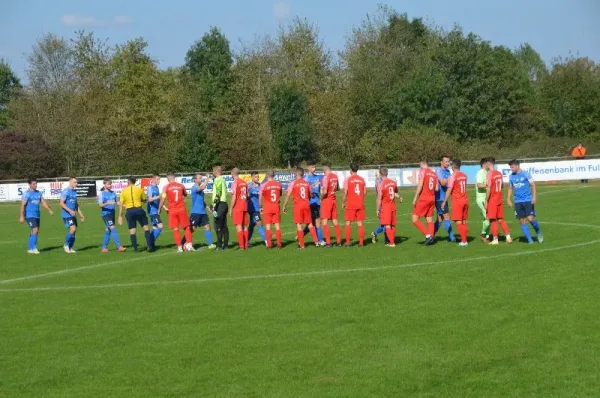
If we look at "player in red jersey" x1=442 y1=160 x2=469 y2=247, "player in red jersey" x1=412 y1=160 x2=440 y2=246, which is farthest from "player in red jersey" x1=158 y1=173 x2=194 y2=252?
"player in red jersey" x1=442 y1=160 x2=469 y2=247

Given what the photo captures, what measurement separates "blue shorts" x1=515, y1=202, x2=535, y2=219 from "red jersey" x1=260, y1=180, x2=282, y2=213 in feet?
18.1

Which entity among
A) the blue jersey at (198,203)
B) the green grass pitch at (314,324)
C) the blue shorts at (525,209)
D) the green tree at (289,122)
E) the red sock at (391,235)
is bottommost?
the green grass pitch at (314,324)

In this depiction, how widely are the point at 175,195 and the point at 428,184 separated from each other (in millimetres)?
6151

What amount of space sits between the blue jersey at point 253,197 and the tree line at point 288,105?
46524 millimetres

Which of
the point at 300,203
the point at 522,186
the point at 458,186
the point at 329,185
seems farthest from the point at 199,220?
the point at 522,186

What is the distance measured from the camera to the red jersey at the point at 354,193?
21.8m

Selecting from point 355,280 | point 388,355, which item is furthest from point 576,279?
point 388,355

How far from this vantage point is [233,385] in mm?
9156

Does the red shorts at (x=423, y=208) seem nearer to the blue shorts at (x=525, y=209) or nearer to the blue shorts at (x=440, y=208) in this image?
the blue shorts at (x=440, y=208)

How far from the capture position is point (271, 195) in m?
22.0

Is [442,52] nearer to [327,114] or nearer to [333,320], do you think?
[327,114]

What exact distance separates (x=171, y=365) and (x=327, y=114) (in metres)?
68.3

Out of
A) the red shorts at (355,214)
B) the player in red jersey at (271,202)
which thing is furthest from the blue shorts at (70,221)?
the red shorts at (355,214)

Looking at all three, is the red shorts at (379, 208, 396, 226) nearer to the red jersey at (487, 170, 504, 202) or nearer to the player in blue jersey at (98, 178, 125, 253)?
the red jersey at (487, 170, 504, 202)
